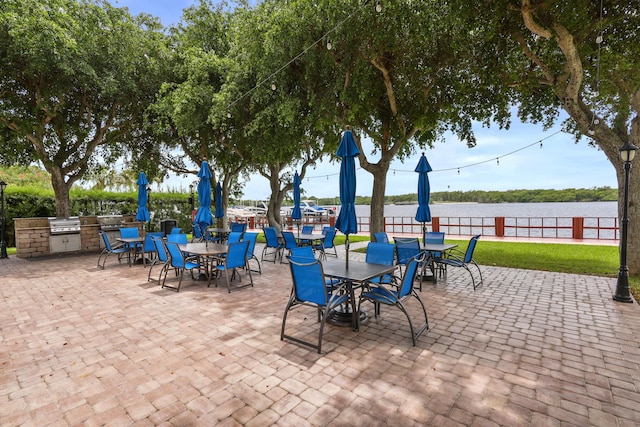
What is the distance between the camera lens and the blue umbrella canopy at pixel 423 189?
7.56m

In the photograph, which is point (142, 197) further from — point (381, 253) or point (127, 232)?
point (381, 253)

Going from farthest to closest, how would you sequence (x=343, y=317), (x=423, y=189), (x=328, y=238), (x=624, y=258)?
(x=328, y=238) < (x=423, y=189) < (x=624, y=258) < (x=343, y=317)

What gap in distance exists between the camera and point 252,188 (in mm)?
20516

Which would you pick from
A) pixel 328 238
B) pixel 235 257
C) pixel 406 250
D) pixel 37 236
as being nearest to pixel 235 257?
pixel 235 257

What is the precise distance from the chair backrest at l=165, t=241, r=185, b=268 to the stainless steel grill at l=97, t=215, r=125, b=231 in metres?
6.87

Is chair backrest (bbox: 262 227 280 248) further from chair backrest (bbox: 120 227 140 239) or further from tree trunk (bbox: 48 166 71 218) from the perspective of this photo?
tree trunk (bbox: 48 166 71 218)

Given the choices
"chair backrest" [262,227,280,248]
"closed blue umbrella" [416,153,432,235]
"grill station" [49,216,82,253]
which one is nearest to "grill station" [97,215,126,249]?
"grill station" [49,216,82,253]

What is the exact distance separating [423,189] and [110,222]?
10.8 meters

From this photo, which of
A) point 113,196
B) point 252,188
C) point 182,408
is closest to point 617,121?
point 182,408

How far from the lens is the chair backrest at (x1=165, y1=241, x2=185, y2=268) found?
5.80 m

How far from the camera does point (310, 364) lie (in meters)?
3.06

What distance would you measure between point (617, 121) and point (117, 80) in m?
14.7

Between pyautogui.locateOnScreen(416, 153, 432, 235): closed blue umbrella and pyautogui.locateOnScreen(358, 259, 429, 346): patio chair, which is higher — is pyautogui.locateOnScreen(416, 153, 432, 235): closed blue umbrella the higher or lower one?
the higher one

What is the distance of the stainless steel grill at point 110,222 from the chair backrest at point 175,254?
6.87 m
